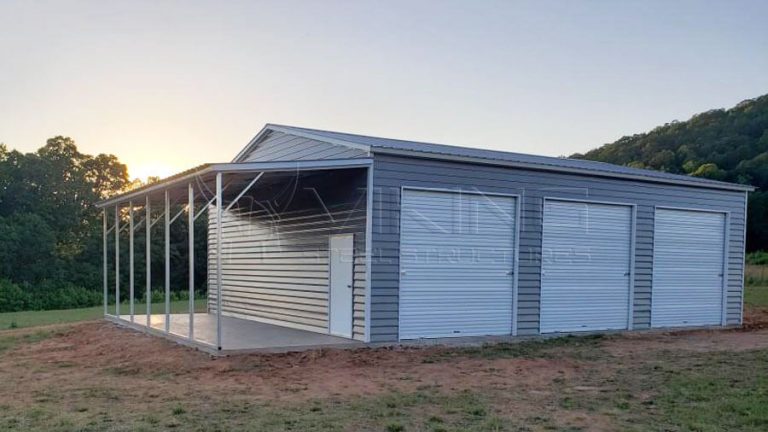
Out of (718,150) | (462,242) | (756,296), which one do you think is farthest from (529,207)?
(718,150)

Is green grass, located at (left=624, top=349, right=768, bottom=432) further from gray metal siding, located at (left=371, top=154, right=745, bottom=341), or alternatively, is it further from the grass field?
gray metal siding, located at (left=371, top=154, right=745, bottom=341)

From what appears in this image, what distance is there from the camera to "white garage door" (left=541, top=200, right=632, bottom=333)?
11.4m

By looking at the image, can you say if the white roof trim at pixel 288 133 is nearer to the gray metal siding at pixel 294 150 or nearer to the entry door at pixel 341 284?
the gray metal siding at pixel 294 150

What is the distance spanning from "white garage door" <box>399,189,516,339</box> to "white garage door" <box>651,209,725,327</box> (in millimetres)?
3675

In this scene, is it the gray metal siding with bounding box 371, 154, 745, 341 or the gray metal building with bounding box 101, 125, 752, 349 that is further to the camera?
the gray metal building with bounding box 101, 125, 752, 349

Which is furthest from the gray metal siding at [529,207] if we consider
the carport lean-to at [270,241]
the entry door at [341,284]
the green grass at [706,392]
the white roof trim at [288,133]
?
the green grass at [706,392]

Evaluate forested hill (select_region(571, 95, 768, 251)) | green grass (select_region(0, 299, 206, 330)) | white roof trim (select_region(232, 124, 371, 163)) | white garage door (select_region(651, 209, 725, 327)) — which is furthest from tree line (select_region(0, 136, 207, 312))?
white garage door (select_region(651, 209, 725, 327))

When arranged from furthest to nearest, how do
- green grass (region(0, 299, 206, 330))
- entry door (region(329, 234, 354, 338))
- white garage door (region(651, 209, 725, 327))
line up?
green grass (region(0, 299, 206, 330)) < white garage door (region(651, 209, 725, 327)) < entry door (region(329, 234, 354, 338))

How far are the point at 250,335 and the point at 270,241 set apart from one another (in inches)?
117

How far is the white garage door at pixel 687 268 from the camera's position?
41.5ft

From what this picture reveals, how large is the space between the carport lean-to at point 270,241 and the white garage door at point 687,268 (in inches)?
248

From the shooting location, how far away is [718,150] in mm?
27422

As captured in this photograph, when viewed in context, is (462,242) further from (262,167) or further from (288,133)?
(288,133)

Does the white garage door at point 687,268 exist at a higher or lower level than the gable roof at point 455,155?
lower
